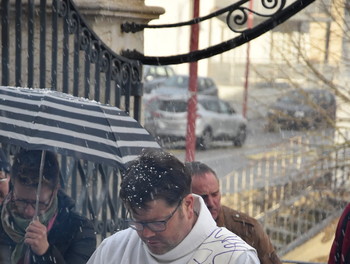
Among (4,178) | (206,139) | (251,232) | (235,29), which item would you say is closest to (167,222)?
(251,232)

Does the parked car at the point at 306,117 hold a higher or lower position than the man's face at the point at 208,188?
lower

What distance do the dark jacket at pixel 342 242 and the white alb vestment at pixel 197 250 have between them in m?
1.14

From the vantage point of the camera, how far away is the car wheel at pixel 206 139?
24605 mm

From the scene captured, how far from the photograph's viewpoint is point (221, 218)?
5.23m

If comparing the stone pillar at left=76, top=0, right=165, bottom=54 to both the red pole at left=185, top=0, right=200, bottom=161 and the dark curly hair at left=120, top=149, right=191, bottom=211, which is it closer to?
the dark curly hair at left=120, top=149, right=191, bottom=211

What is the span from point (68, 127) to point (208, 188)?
84cm

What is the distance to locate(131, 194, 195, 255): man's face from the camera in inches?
133

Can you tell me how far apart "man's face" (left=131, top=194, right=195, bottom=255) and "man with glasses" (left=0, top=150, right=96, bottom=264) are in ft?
3.58

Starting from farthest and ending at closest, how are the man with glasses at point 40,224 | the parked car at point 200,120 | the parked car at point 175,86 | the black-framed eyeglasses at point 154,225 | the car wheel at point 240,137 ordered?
the parked car at point 175,86
the car wheel at point 240,137
the parked car at point 200,120
the man with glasses at point 40,224
the black-framed eyeglasses at point 154,225

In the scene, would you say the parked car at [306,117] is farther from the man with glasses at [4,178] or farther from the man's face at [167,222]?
the man's face at [167,222]

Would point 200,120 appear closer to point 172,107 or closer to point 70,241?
point 172,107

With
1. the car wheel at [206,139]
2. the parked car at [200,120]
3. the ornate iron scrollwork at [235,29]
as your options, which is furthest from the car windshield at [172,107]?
the ornate iron scrollwork at [235,29]

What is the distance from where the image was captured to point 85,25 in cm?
599

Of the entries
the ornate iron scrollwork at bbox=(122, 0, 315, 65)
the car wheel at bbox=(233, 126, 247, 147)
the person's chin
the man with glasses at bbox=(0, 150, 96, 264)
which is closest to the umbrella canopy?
the man with glasses at bbox=(0, 150, 96, 264)
